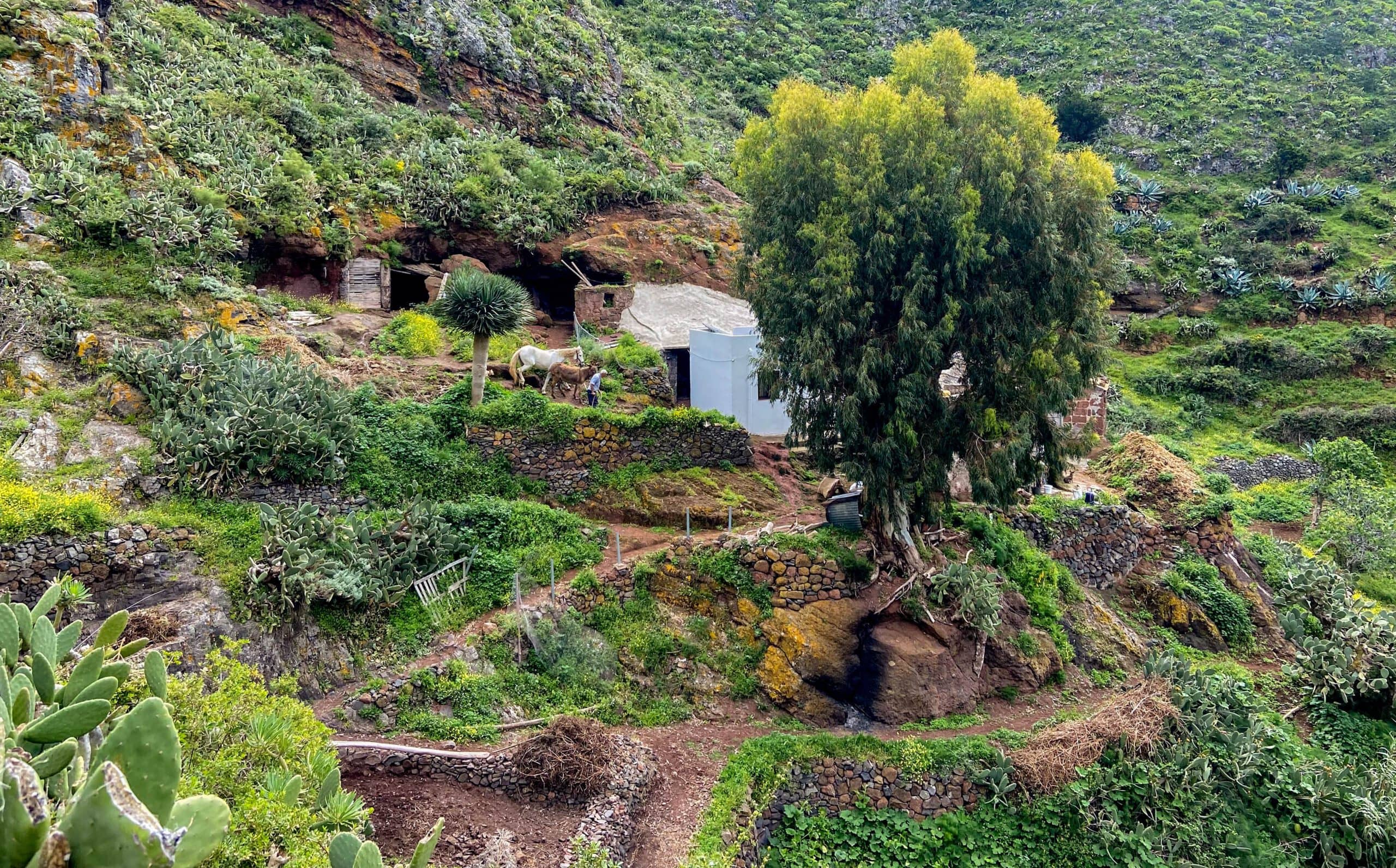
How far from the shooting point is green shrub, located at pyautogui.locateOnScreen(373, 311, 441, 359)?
17.4 meters

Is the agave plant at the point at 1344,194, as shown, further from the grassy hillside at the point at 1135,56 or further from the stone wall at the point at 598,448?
the stone wall at the point at 598,448

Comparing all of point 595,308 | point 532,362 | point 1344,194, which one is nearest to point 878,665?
point 532,362

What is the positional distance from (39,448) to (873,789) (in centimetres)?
1338

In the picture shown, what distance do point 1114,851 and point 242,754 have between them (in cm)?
1101

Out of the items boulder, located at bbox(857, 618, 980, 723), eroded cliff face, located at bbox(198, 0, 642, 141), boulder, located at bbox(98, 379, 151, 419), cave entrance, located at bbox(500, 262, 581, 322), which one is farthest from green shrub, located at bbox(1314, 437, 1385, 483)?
boulder, located at bbox(98, 379, 151, 419)

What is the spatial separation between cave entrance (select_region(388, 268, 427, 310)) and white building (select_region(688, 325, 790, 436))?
27.0 feet

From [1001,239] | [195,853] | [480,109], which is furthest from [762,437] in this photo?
[480,109]

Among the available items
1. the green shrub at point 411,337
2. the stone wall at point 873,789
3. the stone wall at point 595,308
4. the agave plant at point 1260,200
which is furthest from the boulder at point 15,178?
the agave plant at point 1260,200

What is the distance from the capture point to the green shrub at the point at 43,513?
10.1 m

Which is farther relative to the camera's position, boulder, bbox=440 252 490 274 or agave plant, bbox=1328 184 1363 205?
agave plant, bbox=1328 184 1363 205

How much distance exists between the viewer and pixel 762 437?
1819 cm

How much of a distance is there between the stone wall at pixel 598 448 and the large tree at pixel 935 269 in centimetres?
339

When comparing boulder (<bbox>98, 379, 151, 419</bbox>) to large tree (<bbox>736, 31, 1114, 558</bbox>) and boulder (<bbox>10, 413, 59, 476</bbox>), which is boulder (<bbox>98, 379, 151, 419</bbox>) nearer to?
boulder (<bbox>10, 413, 59, 476</bbox>)

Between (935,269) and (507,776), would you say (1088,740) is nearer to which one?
(935,269)
